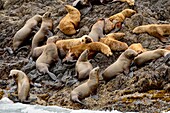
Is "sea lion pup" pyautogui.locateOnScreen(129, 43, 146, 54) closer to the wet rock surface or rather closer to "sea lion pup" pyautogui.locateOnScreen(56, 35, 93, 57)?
the wet rock surface

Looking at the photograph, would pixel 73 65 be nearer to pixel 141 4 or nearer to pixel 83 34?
pixel 83 34

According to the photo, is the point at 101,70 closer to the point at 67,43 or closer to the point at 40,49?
the point at 67,43

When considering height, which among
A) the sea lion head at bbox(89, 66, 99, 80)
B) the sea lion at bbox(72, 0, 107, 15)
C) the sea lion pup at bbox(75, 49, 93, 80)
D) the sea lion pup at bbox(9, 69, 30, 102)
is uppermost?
the sea lion at bbox(72, 0, 107, 15)

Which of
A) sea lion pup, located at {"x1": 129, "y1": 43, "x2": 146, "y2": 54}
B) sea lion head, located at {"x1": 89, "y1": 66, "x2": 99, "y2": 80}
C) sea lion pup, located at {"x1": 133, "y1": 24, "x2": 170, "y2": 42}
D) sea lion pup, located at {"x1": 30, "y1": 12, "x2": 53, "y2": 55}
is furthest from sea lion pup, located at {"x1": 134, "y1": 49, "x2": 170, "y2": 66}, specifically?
sea lion pup, located at {"x1": 30, "y1": 12, "x2": 53, "y2": 55}

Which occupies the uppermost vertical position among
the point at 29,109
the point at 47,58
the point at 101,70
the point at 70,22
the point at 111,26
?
the point at 29,109

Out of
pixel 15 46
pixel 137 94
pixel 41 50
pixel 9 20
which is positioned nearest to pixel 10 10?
pixel 9 20

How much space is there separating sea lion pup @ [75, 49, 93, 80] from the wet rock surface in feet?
0.69

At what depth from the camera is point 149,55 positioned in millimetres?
9688

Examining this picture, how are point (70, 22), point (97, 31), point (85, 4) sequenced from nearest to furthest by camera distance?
point (97, 31) < point (70, 22) < point (85, 4)

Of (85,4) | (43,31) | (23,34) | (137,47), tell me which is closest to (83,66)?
(137,47)

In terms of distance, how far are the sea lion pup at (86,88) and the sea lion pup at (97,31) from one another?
1907mm

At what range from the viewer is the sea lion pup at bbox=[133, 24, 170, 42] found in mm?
11023

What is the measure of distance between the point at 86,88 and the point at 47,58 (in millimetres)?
1904

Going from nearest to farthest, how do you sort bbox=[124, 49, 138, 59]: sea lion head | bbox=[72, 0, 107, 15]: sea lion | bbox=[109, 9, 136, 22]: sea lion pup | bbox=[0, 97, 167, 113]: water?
bbox=[0, 97, 167, 113]: water → bbox=[124, 49, 138, 59]: sea lion head → bbox=[109, 9, 136, 22]: sea lion pup → bbox=[72, 0, 107, 15]: sea lion
